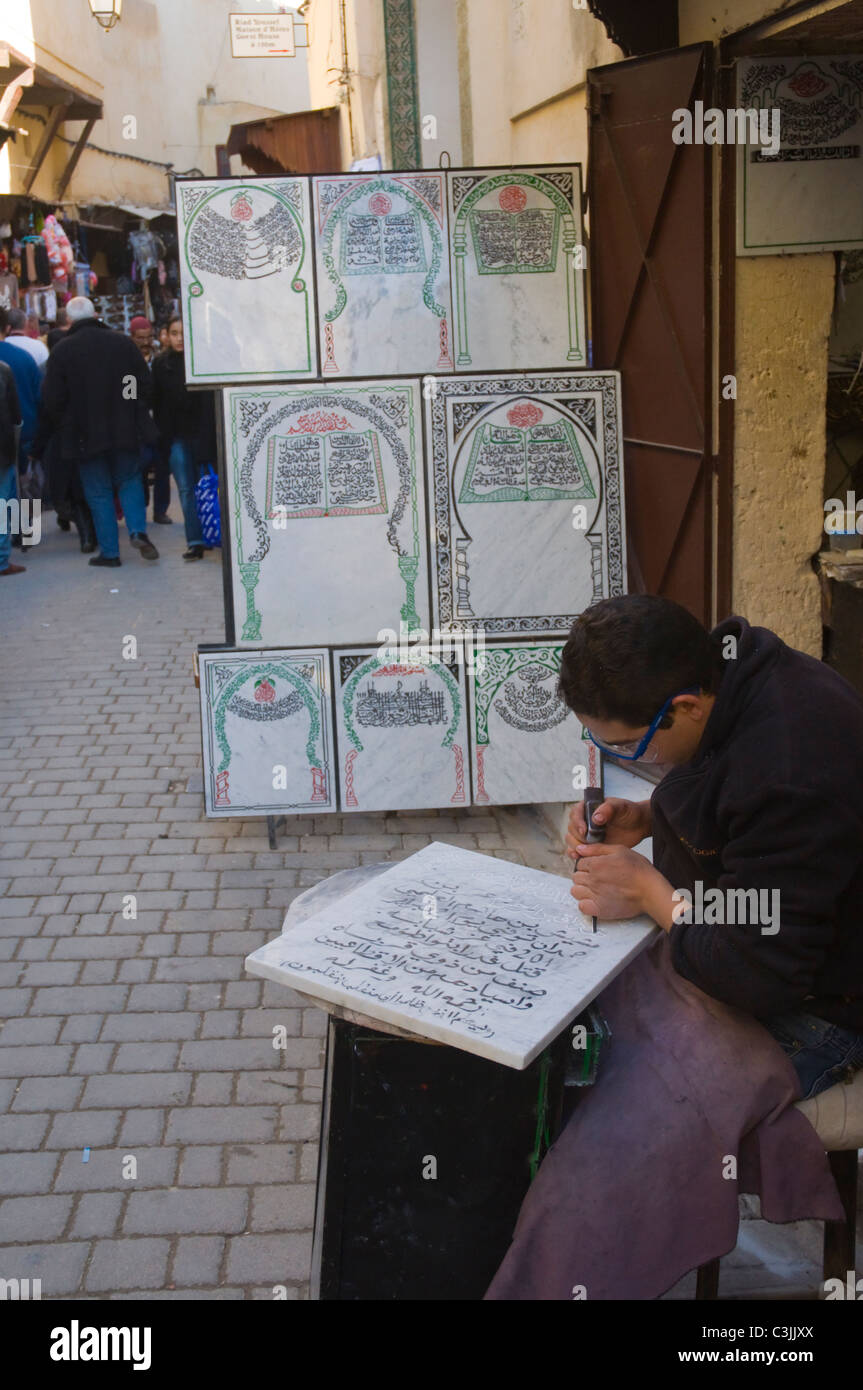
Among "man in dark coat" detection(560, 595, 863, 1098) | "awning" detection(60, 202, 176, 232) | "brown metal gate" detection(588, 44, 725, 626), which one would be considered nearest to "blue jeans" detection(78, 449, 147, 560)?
"brown metal gate" detection(588, 44, 725, 626)

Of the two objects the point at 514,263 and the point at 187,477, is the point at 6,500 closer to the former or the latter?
the point at 187,477

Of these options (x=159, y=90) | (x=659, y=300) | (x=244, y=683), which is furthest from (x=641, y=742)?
(x=159, y=90)

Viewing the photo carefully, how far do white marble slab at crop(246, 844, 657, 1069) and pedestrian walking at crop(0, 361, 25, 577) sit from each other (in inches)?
313

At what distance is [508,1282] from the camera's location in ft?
7.45

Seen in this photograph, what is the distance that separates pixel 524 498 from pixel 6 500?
6.44m

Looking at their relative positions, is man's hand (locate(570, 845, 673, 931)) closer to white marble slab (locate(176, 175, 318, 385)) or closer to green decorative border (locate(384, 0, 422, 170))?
white marble slab (locate(176, 175, 318, 385))

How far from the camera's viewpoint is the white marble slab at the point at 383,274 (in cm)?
492

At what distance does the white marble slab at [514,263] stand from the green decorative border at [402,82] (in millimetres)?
7222

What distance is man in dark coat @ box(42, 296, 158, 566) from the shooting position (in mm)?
9672

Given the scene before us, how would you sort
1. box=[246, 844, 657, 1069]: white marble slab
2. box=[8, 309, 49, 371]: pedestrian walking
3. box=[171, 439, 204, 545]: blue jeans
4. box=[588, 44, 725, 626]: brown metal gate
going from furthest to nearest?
box=[8, 309, 49, 371]: pedestrian walking
box=[171, 439, 204, 545]: blue jeans
box=[588, 44, 725, 626]: brown metal gate
box=[246, 844, 657, 1069]: white marble slab

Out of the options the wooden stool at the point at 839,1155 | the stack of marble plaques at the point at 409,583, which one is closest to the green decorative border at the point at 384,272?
the stack of marble plaques at the point at 409,583

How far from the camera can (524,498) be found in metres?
5.00
